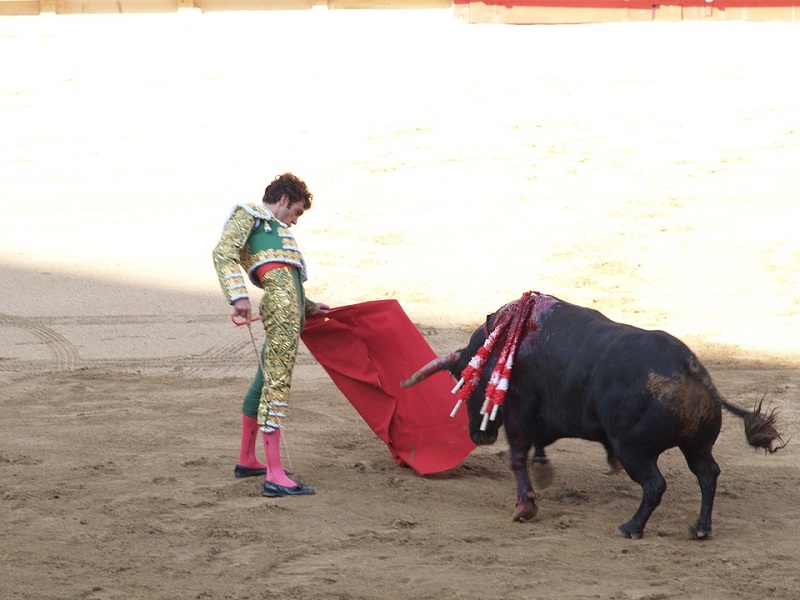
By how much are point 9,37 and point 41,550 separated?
33.9ft

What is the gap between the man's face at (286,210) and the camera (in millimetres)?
4695

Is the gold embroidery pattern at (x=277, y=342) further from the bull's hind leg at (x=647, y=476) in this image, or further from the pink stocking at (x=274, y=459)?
the bull's hind leg at (x=647, y=476)

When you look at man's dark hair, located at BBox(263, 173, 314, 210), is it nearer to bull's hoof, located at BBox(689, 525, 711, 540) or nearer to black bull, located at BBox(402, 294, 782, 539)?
black bull, located at BBox(402, 294, 782, 539)

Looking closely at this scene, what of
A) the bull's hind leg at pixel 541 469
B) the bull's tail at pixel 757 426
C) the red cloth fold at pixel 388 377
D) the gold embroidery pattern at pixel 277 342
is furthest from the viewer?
the red cloth fold at pixel 388 377

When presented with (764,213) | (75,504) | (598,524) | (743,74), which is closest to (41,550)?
(75,504)

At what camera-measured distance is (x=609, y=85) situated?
11.6 metres

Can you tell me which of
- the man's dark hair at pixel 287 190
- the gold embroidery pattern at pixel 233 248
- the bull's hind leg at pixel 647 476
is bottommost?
the bull's hind leg at pixel 647 476

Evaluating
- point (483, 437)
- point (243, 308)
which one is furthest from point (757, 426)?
point (243, 308)

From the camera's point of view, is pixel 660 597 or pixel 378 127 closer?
pixel 660 597

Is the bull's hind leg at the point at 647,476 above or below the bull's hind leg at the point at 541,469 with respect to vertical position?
above

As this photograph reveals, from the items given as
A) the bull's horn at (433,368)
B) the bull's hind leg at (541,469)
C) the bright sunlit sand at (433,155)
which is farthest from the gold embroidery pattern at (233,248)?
the bright sunlit sand at (433,155)

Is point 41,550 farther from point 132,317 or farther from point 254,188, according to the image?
point 254,188

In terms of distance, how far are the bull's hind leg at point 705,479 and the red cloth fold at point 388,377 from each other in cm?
126

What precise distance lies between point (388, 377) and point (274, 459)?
2.66 feet
